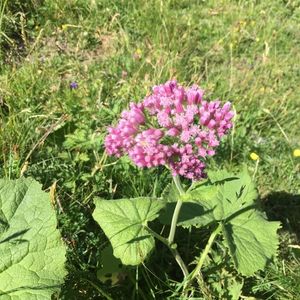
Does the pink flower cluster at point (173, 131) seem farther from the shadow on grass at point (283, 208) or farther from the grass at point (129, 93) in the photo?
the shadow on grass at point (283, 208)

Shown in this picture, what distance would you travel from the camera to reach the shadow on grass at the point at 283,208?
12.3ft

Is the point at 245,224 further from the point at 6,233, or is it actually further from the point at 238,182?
the point at 6,233

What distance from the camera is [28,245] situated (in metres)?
A: 2.33

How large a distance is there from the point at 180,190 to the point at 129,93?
6.47 ft

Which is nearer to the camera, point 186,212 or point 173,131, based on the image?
point 173,131

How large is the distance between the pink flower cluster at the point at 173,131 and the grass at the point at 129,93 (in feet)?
2.54

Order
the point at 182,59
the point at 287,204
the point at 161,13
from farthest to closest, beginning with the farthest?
the point at 161,13, the point at 182,59, the point at 287,204

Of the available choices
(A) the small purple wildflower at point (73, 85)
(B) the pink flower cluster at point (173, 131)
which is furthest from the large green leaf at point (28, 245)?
(A) the small purple wildflower at point (73, 85)

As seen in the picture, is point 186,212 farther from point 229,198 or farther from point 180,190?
point 180,190

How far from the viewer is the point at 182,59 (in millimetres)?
4934

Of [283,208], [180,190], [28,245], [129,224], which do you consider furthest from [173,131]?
[283,208]

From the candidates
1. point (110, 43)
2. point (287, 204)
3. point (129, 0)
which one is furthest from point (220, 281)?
point (129, 0)

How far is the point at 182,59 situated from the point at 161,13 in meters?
0.69

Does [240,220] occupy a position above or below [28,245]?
below
